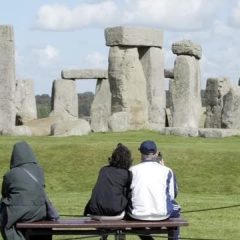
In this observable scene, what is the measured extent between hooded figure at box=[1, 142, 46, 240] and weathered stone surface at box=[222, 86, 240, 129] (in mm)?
21131

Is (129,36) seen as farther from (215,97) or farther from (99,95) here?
(99,95)

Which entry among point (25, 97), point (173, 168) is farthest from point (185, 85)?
point (173, 168)

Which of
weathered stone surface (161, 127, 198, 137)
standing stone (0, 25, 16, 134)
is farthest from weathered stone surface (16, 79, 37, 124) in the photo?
weathered stone surface (161, 127, 198, 137)

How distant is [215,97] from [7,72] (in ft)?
24.5

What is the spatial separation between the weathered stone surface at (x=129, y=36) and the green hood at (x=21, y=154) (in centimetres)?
2161

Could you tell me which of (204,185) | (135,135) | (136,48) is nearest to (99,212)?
(204,185)

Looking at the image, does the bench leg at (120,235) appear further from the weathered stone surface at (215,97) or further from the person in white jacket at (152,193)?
the weathered stone surface at (215,97)

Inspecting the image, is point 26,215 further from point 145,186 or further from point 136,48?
point 136,48

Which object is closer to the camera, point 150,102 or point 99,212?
point 99,212

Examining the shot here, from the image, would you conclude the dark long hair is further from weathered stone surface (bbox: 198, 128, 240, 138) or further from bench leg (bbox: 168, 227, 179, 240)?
weathered stone surface (bbox: 198, 128, 240, 138)

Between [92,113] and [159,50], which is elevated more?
[159,50]

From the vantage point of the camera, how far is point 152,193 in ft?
34.2

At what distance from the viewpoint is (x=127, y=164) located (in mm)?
10594

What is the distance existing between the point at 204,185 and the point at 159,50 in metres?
14.1
